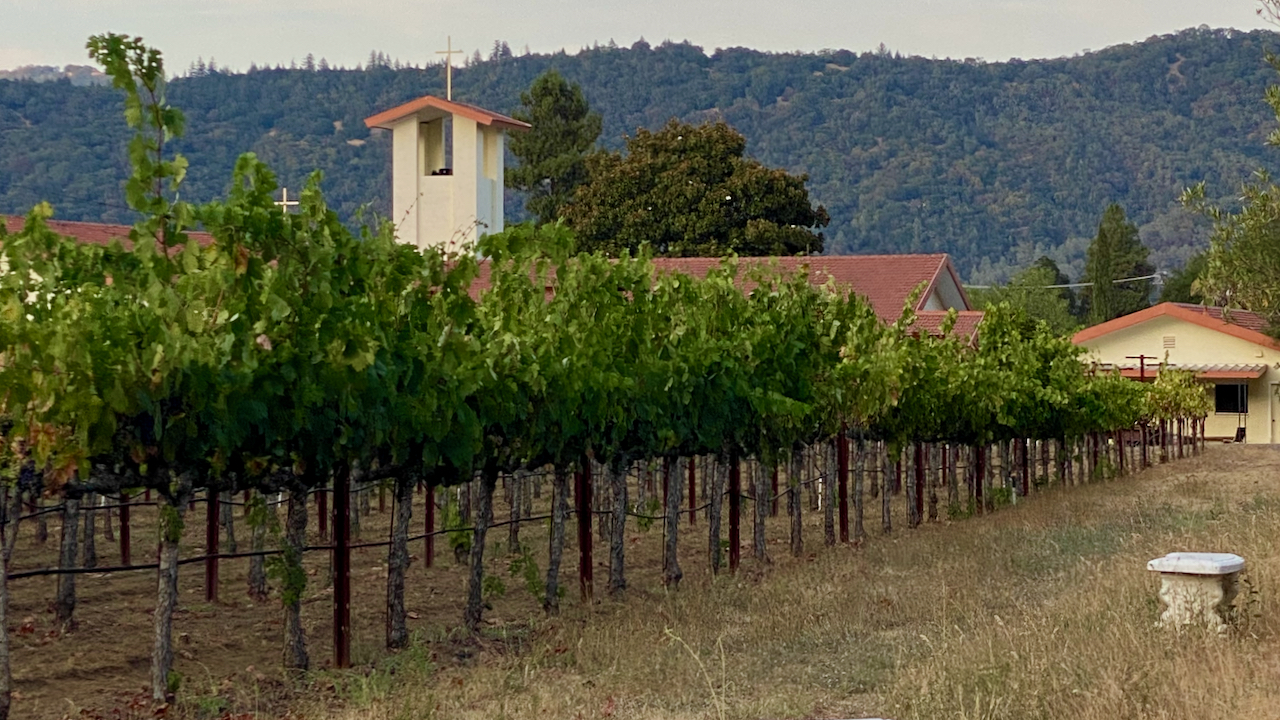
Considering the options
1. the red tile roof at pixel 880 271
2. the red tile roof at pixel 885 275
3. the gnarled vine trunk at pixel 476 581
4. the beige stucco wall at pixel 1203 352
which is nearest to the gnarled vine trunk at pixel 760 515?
the gnarled vine trunk at pixel 476 581

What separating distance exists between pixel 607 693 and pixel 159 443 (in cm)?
316

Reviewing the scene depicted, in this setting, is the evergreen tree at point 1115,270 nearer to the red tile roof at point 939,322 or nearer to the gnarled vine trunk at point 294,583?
the red tile roof at point 939,322

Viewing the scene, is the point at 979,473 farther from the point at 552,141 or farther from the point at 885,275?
the point at 552,141

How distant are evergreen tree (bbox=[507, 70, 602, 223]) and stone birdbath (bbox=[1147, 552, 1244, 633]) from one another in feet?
222

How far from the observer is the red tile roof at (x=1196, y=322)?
193 ft

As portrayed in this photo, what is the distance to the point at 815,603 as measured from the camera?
46.0 ft

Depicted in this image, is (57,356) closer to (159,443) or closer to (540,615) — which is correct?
(159,443)

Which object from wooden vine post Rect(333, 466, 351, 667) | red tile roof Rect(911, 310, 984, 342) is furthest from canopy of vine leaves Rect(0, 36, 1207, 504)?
red tile roof Rect(911, 310, 984, 342)

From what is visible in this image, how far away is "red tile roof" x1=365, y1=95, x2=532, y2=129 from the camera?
40.8m

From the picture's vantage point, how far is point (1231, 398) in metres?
63.0

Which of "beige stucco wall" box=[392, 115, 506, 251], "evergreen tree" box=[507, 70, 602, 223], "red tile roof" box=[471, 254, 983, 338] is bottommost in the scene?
"red tile roof" box=[471, 254, 983, 338]

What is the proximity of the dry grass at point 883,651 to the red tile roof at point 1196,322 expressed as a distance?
43201 millimetres

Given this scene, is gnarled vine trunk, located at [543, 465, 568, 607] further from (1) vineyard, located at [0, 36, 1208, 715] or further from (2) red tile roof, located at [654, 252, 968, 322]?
(2) red tile roof, located at [654, 252, 968, 322]

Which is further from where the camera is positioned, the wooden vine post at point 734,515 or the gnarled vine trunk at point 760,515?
the gnarled vine trunk at point 760,515
